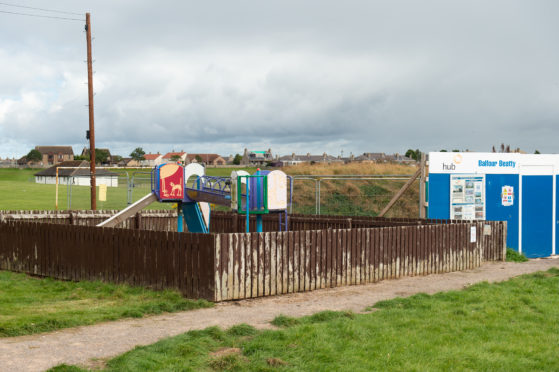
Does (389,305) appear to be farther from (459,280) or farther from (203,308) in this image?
(459,280)

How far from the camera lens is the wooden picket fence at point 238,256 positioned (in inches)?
451

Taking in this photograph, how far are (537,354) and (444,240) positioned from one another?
814cm

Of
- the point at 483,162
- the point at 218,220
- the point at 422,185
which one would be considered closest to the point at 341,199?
the point at 218,220

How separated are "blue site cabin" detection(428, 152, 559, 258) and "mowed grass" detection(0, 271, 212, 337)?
10852mm

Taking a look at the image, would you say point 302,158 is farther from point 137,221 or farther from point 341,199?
point 137,221

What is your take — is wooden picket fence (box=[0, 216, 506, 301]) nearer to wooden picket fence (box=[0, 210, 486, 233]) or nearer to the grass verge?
the grass verge

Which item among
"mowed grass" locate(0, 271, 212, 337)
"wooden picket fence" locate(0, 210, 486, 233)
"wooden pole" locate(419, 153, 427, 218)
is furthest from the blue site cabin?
"mowed grass" locate(0, 271, 212, 337)

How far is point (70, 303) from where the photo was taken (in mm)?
11172

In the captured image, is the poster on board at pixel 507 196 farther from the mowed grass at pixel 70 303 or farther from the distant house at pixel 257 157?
the distant house at pixel 257 157

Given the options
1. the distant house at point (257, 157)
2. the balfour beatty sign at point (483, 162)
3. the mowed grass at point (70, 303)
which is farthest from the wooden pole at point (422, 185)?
the distant house at point (257, 157)

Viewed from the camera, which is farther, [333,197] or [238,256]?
[333,197]

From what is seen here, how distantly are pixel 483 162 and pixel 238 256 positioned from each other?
11.7 meters

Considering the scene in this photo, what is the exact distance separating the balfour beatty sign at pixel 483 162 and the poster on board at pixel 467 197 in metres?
0.26

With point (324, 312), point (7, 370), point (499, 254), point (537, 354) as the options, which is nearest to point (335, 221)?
point (499, 254)
